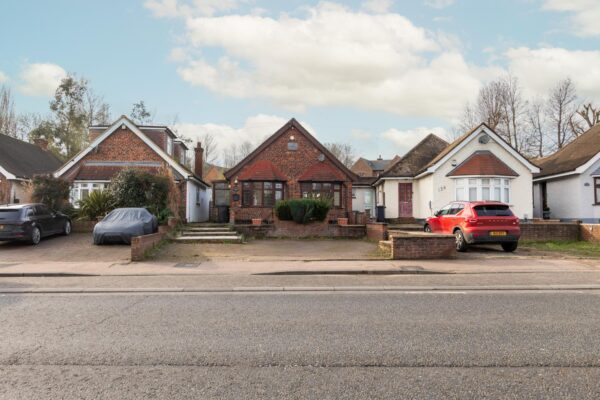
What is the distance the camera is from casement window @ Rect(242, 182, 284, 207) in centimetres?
2475

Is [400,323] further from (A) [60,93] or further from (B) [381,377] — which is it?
(A) [60,93]

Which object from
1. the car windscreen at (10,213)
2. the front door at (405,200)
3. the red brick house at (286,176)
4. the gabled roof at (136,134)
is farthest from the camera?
the front door at (405,200)

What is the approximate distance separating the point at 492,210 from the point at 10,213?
17.3 m

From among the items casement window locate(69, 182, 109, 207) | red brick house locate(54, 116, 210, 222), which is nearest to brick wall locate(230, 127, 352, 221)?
red brick house locate(54, 116, 210, 222)

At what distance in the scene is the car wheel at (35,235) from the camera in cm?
1632

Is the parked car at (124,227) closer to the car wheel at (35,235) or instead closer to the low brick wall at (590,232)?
the car wheel at (35,235)

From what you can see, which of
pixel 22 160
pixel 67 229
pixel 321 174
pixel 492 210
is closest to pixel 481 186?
pixel 321 174

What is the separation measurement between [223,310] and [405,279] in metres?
4.93

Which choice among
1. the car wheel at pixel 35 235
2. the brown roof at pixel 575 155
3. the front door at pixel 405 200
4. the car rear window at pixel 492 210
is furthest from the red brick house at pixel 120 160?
the brown roof at pixel 575 155

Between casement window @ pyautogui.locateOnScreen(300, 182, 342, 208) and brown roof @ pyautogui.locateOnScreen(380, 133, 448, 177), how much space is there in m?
4.18

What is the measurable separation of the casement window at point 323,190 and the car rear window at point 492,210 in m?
11.1

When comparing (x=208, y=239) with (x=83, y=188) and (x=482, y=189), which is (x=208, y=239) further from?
(x=482, y=189)

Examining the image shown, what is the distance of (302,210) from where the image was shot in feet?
66.0

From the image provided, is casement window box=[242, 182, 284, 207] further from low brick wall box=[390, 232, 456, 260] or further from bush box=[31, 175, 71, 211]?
low brick wall box=[390, 232, 456, 260]
